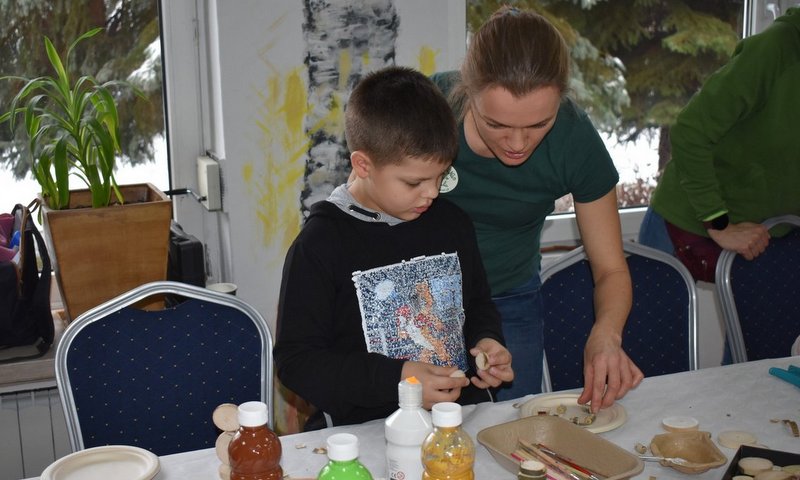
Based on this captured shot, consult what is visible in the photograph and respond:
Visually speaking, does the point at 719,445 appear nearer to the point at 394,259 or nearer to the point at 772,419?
the point at 772,419

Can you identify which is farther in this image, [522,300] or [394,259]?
[522,300]

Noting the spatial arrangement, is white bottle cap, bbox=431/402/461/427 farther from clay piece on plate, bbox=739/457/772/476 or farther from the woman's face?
the woman's face

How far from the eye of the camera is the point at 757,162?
232 centimetres

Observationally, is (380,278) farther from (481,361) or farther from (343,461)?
(343,461)

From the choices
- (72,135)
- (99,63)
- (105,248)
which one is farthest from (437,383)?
(99,63)

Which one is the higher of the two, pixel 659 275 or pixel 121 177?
pixel 121 177

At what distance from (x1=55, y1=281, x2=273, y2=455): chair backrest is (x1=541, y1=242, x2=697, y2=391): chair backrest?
0.66 m

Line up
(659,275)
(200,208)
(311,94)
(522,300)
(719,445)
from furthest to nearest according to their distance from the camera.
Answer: (200,208), (311,94), (659,275), (522,300), (719,445)

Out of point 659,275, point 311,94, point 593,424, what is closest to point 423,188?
point 593,424

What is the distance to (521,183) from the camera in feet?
5.86

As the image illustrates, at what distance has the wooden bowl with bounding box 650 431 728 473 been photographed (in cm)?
132

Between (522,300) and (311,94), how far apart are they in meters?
0.93

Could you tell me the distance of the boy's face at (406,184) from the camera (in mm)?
1507

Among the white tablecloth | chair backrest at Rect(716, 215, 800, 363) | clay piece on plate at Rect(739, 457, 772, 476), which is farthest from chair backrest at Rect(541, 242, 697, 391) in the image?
clay piece on plate at Rect(739, 457, 772, 476)
